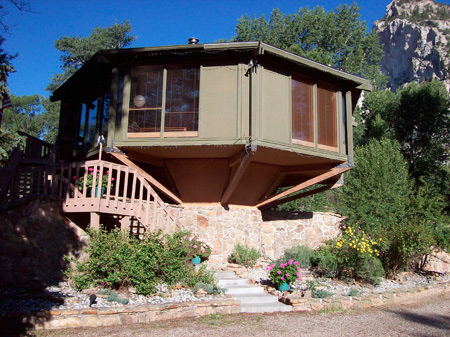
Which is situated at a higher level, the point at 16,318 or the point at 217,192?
the point at 217,192

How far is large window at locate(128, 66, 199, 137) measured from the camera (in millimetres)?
9914

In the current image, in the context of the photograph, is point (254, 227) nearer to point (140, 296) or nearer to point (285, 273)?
point (285, 273)

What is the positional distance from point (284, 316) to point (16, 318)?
4603mm

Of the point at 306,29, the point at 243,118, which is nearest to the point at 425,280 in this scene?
the point at 243,118

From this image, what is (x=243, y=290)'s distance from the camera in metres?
8.83

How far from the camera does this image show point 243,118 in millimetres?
9680

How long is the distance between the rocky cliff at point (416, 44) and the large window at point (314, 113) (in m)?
56.3

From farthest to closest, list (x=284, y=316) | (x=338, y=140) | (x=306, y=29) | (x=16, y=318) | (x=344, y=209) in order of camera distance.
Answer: (x=306, y=29) < (x=344, y=209) < (x=338, y=140) < (x=284, y=316) < (x=16, y=318)

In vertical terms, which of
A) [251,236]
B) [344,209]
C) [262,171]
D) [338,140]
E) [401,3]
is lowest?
[251,236]

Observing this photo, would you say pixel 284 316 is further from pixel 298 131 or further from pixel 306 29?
pixel 306 29

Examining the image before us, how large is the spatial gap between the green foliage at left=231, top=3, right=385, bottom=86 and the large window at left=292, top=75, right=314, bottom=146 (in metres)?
15.5

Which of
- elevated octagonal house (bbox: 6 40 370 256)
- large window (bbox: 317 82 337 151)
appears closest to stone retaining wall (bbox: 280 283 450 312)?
elevated octagonal house (bbox: 6 40 370 256)

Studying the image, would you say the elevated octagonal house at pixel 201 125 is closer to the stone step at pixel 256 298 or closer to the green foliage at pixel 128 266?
the green foliage at pixel 128 266

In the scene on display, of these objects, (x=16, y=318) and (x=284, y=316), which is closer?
(x=16, y=318)
